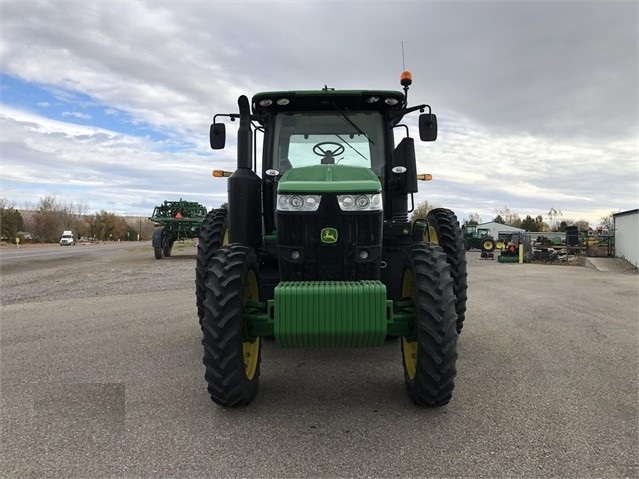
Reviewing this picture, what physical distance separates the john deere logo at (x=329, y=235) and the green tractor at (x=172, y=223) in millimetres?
18408

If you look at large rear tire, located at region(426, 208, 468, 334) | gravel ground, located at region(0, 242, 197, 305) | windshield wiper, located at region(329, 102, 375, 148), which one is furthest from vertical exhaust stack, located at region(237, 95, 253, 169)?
gravel ground, located at region(0, 242, 197, 305)

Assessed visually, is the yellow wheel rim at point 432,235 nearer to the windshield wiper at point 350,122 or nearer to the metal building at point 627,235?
the windshield wiper at point 350,122

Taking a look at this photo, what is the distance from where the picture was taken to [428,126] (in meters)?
4.55

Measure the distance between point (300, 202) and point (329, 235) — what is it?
0.35 metres

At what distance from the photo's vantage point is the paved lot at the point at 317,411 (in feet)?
9.12

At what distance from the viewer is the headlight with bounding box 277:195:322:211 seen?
367 cm

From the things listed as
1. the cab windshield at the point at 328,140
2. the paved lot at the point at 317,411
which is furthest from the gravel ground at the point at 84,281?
the cab windshield at the point at 328,140

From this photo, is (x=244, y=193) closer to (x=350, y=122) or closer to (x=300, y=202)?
(x=300, y=202)

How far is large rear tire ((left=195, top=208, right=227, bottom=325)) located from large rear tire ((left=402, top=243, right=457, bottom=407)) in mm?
2555

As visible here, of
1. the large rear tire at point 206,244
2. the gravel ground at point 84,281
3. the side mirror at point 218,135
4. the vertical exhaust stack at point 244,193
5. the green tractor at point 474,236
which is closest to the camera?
the vertical exhaust stack at point 244,193

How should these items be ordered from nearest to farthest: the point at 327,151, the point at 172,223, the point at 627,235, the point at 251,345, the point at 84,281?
the point at 251,345, the point at 327,151, the point at 84,281, the point at 172,223, the point at 627,235

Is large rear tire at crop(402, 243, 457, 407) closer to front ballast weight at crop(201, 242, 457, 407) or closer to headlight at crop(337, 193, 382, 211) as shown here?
front ballast weight at crop(201, 242, 457, 407)

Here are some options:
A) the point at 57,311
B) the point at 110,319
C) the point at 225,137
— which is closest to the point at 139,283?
the point at 57,311

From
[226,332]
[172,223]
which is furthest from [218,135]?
[172,223]
